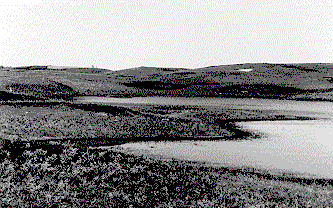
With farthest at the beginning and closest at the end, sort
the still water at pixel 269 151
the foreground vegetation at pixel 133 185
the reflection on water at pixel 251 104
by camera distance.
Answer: the reflection on water at pixel 251 104
the still water at pixel 269 151
the foreground vegetation at pixel 133 185

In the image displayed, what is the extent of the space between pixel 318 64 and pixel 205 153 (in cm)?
4638

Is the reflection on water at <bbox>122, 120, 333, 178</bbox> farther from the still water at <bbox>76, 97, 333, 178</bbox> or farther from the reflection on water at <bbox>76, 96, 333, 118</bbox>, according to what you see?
the reflection on water at <bbox>76, 96, 333, 118</bbox>

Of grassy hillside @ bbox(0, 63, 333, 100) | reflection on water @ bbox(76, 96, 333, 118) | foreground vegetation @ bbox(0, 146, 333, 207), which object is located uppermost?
grassy hillside @ bbox(0, 63, 333, 100)

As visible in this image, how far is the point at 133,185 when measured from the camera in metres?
5.31

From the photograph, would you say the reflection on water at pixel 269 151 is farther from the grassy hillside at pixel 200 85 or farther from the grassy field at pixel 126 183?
the grassy hillside at pixel 200 85

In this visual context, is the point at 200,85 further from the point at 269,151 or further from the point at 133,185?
the point at 133,185

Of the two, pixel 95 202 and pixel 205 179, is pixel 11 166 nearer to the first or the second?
pixel 95 202

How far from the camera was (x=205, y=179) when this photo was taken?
18.8ft

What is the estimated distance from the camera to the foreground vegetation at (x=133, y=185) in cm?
478

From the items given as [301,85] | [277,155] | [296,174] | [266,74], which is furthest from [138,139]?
[266,74]

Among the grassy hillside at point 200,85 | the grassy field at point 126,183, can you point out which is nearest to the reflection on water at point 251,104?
the grassy hillside at point 200,85

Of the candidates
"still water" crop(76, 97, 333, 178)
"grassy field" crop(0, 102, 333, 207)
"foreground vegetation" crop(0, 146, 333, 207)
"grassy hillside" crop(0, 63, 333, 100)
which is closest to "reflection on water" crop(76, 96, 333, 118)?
"grassy hillside" crop(0, 63, 333, 100)

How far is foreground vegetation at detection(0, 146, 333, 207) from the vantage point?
478 centimetres

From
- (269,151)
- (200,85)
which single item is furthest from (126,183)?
(200,85)
